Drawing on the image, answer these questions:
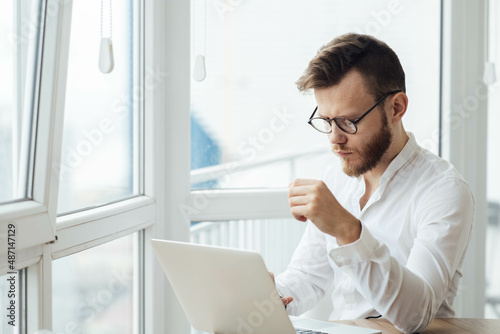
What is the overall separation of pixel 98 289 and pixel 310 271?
26.9 inches

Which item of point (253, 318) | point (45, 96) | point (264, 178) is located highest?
point (45, 96)

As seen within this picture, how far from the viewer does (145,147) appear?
2.15 metres

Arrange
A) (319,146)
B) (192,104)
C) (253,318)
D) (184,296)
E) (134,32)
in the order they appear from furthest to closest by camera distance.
A: 1. (319,146)
2. (192,104)
3. (134,32)
4. (184,296)
5. (253,318)

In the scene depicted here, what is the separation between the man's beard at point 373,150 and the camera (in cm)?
165

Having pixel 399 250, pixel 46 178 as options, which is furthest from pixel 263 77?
pixel 46 178

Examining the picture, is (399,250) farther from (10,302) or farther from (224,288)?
(10,302)

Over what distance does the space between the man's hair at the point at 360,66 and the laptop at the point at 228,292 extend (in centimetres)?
68

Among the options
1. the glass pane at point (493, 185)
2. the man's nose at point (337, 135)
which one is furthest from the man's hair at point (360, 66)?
the glass pane at point (493, 185)

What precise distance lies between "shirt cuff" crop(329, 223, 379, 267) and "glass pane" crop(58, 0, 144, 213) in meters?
0.79

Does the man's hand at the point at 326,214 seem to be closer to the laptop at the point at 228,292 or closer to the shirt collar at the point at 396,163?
the laptop at the point at 228,292

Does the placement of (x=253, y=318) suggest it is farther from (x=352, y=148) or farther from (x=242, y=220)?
(x=242, y=220)

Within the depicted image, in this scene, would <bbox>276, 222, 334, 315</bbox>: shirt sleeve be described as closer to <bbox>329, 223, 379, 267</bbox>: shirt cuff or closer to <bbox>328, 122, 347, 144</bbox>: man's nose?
<bbox>328, 122, 347, 144</bbox>: man's nose

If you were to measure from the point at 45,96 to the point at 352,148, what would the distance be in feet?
2.77

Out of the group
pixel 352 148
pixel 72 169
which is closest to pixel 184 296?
pixel 72 169
